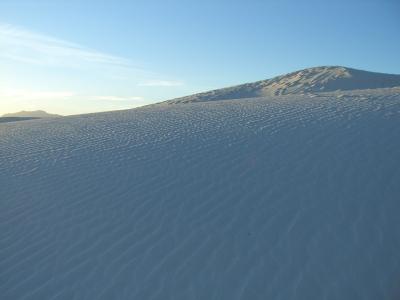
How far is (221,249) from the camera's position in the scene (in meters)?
5.80

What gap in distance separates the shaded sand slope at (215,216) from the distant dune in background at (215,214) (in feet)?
0.07

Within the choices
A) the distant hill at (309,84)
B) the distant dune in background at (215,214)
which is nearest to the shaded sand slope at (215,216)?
the distant dune in background at (215,214)

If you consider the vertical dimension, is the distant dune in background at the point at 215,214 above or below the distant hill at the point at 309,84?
above

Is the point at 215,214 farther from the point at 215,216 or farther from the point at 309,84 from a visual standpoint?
the point at 309,84

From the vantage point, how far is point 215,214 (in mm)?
6664

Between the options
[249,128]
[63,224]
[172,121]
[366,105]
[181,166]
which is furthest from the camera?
[172,121]

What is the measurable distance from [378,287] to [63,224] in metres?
4.15

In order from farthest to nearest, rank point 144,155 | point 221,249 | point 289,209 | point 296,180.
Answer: point 144,155, point 296,180, point 289,209, point 221,249

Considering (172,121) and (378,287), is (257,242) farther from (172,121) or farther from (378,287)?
(172,121)

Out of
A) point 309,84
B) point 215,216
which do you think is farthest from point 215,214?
point 309,84

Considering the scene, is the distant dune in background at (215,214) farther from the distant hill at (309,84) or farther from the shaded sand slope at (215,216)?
the distant hill at (309,84)

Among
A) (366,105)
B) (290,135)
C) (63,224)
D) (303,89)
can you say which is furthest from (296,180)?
(303,89)

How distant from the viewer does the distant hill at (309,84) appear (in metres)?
32.2

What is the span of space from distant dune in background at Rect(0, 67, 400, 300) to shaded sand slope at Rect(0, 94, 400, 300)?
2 cm
